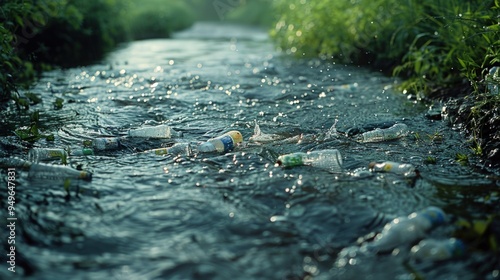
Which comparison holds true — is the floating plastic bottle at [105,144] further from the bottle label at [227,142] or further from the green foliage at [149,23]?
the green foliage at [149,23]

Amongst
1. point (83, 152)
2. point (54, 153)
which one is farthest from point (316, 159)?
point (54, 153)

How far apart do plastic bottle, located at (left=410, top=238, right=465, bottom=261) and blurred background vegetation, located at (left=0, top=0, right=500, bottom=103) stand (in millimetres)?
2151

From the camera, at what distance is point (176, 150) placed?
396 centimetres

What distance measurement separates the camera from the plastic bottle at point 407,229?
248 centimetres

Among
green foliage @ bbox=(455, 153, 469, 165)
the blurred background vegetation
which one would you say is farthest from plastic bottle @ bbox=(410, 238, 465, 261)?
the blurred background vegetation

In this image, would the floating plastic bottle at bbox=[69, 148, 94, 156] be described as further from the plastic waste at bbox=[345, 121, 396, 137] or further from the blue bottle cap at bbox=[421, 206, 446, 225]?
the blue bottle cap at bbox=[421, 206, 446, 225]

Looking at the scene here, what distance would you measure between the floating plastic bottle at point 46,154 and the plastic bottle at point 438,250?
2527 mm

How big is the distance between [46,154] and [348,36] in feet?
21.0

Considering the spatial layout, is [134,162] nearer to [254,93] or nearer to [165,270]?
[165,270]

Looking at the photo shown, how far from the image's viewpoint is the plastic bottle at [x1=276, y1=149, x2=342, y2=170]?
11.8ft

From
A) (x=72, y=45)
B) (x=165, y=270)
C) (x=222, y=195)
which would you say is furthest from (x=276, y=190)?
(x=72, y=45)

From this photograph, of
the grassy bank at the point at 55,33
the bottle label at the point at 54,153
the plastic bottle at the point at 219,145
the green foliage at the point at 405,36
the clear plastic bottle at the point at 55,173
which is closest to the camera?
the clear plastic bottle at the point at 55,173

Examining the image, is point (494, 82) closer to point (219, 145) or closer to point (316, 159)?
point (316, 159)

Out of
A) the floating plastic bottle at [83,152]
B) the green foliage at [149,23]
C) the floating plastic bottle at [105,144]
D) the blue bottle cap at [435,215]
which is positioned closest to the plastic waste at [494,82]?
the blue bottle cap at [435,215]
